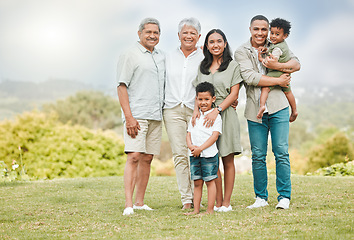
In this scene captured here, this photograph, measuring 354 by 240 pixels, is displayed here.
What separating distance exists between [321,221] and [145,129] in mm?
2172

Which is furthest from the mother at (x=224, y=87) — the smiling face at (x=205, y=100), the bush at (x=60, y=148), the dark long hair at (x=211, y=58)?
the bush at (x=60, y=148)

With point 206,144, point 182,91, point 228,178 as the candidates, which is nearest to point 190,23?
point 182,91

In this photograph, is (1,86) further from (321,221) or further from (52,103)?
(321,221)

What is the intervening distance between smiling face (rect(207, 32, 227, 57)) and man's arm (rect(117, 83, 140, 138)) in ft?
3.61

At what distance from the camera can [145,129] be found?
4941 millimetres

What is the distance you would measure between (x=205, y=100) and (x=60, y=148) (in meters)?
9.97

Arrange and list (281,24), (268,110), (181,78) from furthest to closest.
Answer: (181,78) → (268,110) → (281,24)

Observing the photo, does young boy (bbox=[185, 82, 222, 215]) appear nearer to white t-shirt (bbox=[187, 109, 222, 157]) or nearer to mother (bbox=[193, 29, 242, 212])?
white t-shirt (bbox=[187, 109, 222, 157])

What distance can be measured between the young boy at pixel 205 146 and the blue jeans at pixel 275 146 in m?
0.55

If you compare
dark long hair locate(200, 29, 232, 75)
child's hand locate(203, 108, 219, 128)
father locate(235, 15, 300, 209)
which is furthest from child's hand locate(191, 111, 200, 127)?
father locate(235, 15, 300, 209)

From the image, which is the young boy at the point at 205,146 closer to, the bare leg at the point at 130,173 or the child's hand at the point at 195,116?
the child's hand at the point at 195,116

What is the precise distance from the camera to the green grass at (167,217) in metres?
3.70

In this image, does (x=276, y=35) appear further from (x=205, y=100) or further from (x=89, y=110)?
(x=89, y=110)

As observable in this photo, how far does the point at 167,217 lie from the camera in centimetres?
451
